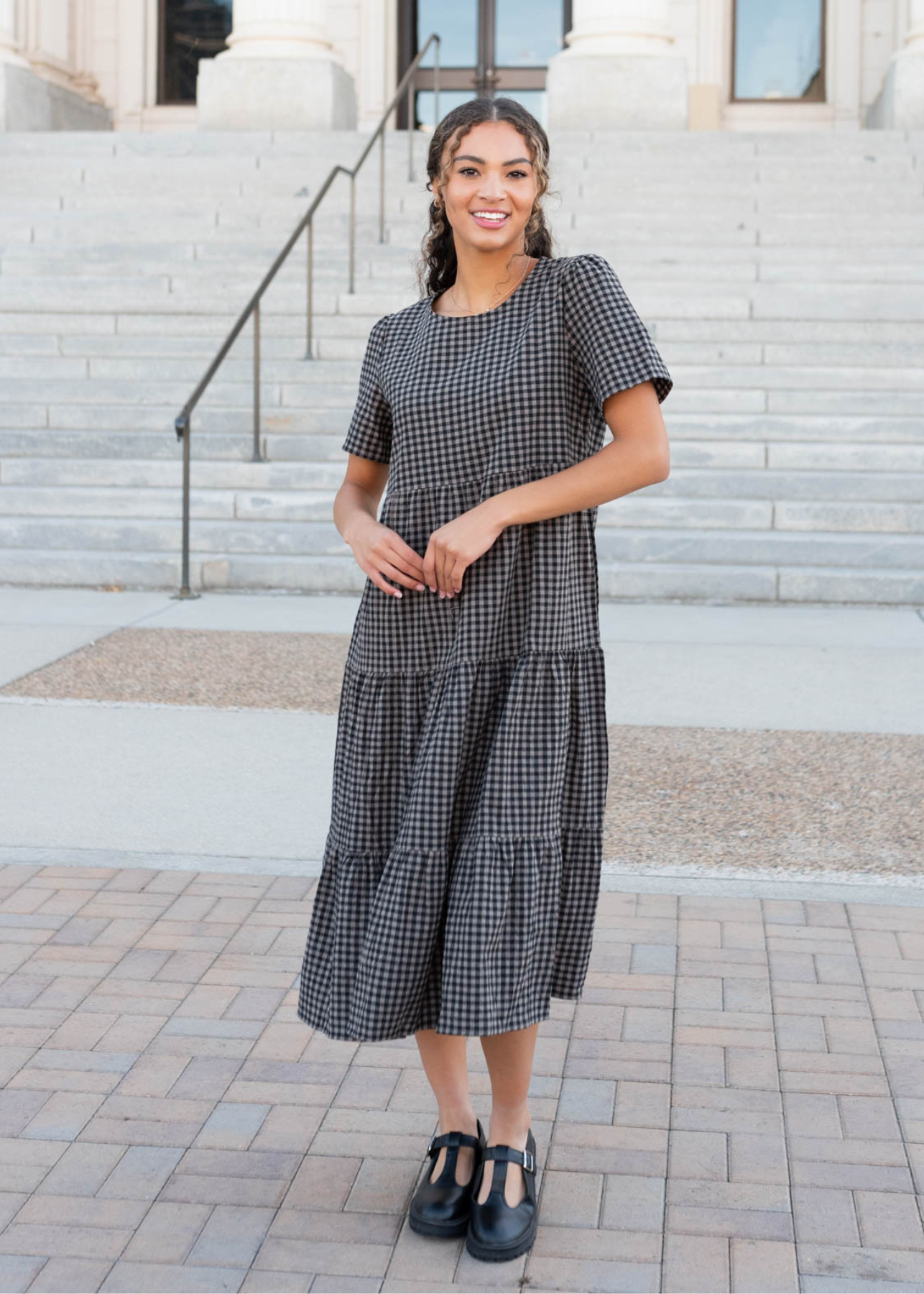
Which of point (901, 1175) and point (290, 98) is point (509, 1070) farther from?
point (290, 98)

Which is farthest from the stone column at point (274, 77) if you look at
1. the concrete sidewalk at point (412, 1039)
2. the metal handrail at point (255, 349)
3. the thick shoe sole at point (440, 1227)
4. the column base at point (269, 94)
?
the thick shoe sole at point (440, 1227)

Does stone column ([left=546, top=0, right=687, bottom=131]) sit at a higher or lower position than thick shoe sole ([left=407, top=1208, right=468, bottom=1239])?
higher

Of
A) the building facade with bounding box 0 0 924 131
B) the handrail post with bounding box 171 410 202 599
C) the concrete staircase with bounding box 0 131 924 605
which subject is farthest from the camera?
the building facade with bounding box 0 0 924 131

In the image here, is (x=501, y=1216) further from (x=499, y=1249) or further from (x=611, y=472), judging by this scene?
(x=611, y=472)

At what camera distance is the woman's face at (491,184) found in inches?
103

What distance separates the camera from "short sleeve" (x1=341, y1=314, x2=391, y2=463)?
282 centimetres

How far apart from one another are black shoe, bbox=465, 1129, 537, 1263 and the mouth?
1528 mm

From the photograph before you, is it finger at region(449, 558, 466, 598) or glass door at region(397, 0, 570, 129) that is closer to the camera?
finger at region(449, 558, 466, 598)

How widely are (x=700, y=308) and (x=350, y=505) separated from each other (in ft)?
30.7

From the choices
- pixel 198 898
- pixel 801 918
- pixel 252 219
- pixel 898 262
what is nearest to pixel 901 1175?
pixel 801 918

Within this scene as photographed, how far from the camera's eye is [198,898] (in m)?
4.39

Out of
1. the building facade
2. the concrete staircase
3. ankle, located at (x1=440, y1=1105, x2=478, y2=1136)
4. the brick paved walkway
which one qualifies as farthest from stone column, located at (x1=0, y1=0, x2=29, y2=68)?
ankle, located at (x1=440, y1=1105, x2=478, y2=1136)

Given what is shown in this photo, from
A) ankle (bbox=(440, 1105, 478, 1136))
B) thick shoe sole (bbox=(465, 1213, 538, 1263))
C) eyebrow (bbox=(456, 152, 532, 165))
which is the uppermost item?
eyebrow (bbox=(456, 152, 532, 165))

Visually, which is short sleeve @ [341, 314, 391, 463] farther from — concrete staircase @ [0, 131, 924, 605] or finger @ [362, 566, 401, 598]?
concrete staircase @ [0, 131, 924, 605]
